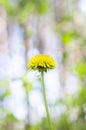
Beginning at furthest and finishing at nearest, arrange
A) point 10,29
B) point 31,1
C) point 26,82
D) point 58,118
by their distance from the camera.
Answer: point 10,29 < point 31,1 < point 58,118 < point 26,82

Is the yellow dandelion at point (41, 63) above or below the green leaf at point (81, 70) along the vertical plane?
below

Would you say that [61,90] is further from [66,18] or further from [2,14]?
[66,18]

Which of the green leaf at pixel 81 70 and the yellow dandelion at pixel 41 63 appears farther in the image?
the green leaf at pixel 81 70

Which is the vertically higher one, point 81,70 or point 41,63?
point 81,70

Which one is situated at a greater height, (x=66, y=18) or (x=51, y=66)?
(x=66, y=18)

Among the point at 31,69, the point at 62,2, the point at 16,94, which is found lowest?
the point at 31,69

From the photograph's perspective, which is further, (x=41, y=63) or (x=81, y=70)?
(x=81, y=70)

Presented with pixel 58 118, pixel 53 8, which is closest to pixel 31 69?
pixel 58 118

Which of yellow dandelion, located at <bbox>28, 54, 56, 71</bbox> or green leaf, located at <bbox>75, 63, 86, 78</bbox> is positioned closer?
yellow dandelion, located at <bbox>28, 54, 56, 71</bbox>

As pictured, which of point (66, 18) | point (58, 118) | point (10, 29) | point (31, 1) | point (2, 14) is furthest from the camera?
point (10, 29)

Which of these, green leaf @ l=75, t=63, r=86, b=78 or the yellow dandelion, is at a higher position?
green leaf @ l=75, t=63, r=86, b=78

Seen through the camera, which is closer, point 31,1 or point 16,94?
point 16,94
